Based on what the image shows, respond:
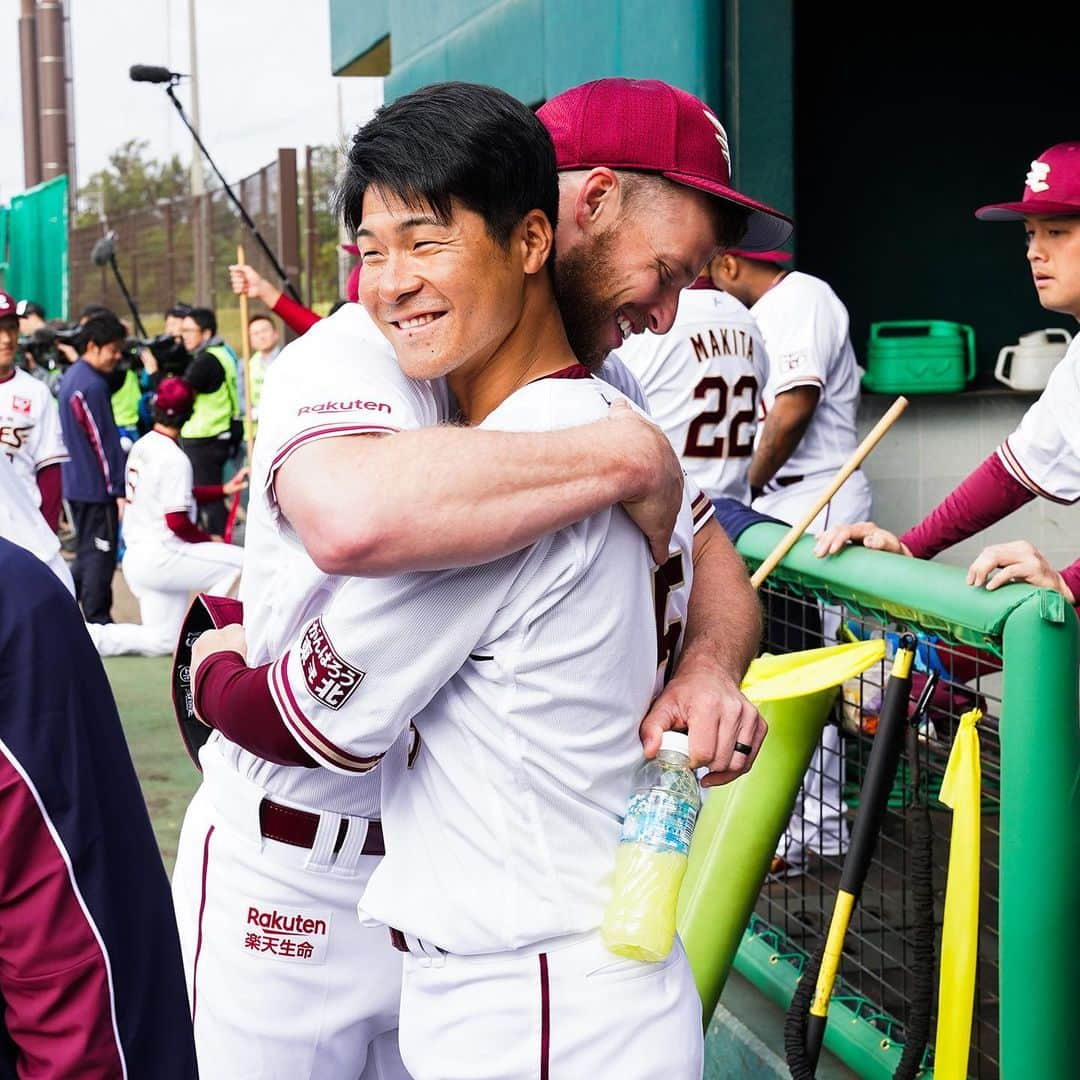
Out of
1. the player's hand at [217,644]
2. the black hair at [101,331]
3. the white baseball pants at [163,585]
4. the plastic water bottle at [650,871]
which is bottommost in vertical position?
the white baseball pants at [163,585]

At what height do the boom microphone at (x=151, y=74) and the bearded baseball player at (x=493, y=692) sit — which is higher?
the boom microphone at (x=151, y=74)

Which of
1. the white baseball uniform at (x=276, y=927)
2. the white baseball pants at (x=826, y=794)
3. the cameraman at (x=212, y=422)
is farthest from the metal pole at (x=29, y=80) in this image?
the white baseball uniform at (x=276, y=927)

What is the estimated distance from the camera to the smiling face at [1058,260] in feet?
11.2

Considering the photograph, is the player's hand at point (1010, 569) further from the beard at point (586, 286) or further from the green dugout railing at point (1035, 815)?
the beard at point (586, 286)

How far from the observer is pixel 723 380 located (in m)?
4.78

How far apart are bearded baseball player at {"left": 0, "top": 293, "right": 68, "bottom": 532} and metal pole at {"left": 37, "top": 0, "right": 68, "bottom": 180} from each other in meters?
15.2

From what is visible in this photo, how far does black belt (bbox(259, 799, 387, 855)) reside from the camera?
2.13m

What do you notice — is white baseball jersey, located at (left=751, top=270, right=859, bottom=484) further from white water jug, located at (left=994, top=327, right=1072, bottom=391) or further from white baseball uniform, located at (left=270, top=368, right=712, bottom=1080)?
white baseball uniform, located at (left=270, top=368, right=712, bottom=1080)

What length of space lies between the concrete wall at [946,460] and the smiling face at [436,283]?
4946mm

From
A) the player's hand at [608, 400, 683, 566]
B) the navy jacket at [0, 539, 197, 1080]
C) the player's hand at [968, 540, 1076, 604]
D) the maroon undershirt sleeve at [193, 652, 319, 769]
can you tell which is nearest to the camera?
the navy jacket at [0, 539, 197, 1080]

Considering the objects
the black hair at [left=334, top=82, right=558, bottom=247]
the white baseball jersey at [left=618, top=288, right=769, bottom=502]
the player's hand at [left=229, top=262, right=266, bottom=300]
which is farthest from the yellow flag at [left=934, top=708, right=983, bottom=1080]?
the player's hand at [left=229, top=262, right=266, bottom=300]

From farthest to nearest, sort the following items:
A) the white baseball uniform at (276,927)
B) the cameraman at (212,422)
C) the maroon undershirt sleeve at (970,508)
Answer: the cameraman at (212,422) < the maroon undershirt sleeve at (970,508) < the white baseball uniform at (276,927)

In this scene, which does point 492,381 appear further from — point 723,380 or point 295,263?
point 295,263

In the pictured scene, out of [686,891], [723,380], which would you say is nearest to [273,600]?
[686,891]
